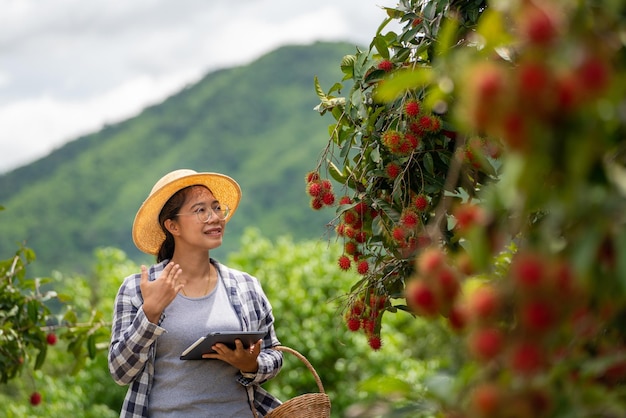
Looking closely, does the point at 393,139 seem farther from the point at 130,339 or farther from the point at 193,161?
the point at 193,161

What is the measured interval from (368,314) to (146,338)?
2.01 feet

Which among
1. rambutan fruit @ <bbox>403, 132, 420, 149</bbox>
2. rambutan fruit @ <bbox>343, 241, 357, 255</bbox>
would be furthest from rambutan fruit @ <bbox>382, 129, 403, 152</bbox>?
rambutan fruit @ <bbox>343, 241, 357, 255</bbox>

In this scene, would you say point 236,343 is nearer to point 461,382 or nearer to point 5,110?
point 461,382

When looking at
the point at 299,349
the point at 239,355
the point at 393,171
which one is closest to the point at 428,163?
the point at 393,171

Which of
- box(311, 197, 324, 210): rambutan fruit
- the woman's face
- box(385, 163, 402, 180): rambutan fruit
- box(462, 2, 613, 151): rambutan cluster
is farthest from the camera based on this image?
the woman's face

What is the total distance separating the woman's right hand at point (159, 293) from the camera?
7.79 ft

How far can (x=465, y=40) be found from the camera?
220 cm

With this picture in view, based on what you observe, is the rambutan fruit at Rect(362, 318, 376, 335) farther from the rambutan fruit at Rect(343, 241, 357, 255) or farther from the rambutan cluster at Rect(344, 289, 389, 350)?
the rambutan fruit at Rect(343, 241, 357, 255)

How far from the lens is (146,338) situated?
2.38 m

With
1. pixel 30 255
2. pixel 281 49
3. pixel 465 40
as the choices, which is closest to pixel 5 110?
pixel 281 49

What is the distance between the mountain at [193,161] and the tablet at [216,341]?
64.1ft

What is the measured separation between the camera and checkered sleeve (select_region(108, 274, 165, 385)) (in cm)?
238

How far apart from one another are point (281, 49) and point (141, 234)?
3128 centimetres

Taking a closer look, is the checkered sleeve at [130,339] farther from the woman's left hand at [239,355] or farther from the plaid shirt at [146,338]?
the woman's left hand at [239,355]
